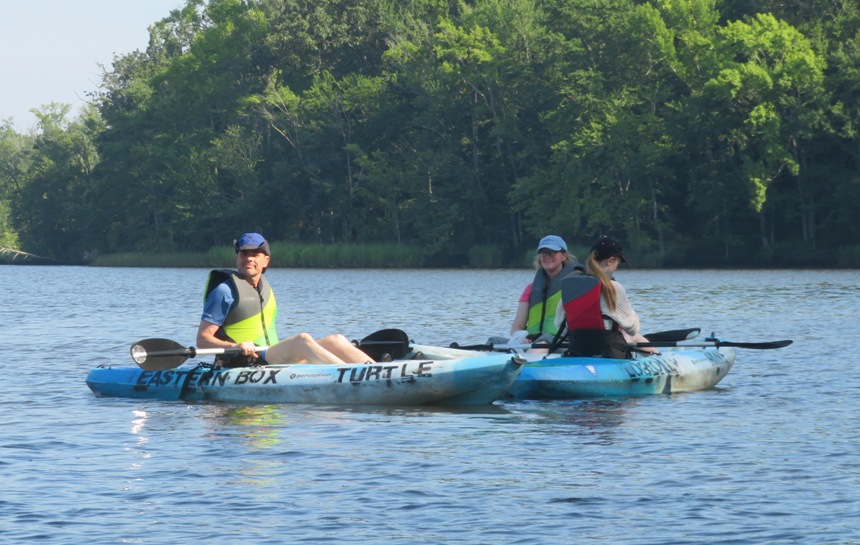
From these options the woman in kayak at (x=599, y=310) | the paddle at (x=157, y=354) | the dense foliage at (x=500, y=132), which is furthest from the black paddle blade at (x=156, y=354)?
the dense foliage at (x=500, y=132)

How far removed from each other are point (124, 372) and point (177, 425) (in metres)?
2.48

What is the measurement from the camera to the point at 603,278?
43.2ft

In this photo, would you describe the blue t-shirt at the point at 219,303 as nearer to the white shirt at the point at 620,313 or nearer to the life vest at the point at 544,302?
the life vest at the point at 544,302

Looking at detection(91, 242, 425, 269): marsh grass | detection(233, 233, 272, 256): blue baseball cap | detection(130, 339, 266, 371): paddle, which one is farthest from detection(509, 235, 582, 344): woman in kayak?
detection(91, 242, 425, 269): marsh grass

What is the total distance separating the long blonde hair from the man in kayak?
2.44 m

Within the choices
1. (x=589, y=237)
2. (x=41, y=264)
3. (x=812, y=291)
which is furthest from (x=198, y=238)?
(x=812, y=291)

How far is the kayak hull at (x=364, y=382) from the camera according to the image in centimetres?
1318

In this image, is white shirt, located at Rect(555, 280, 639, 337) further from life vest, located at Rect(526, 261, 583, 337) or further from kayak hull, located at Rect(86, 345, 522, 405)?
kayak hull, located at Rect(86, 345, 522, 405)

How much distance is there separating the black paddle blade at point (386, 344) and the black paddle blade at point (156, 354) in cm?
188

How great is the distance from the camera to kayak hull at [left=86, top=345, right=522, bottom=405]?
13.2m

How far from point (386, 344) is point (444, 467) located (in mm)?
4332

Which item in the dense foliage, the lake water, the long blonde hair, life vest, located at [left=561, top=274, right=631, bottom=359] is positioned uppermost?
the dense foliage

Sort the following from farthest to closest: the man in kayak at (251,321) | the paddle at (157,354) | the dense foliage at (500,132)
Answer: the dense foliage at (500,132)
the paddle at (157,354)
the man in kayak at (251,321)

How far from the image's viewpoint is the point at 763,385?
1602 cm
